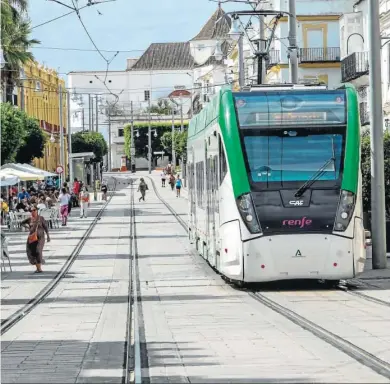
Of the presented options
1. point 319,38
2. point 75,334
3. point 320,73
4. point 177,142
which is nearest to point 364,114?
point 320,73

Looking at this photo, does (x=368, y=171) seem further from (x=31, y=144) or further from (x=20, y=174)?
(x=31, y=144)

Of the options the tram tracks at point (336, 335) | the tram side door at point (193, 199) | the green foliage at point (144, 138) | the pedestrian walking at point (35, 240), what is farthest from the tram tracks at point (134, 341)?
the green foliage at point (144, 138)

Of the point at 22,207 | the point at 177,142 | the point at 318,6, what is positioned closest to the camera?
the point at 22,207

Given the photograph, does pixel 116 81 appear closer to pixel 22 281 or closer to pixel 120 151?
pixel 120 151

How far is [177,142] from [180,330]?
118 m

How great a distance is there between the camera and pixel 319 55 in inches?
2569

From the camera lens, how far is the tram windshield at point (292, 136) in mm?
19656

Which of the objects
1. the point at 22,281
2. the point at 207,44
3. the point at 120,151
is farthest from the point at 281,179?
the point at 120,151

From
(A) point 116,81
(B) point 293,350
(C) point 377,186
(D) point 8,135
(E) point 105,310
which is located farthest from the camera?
(A) point 116,81

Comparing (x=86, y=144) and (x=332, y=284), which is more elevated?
(x=86, y=144)

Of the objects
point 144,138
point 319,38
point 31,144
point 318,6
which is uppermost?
point 318,6

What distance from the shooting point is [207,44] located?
156m

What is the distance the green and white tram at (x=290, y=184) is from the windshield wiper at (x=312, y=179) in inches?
0.7

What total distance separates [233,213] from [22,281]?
21.3ft
